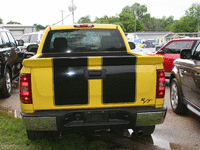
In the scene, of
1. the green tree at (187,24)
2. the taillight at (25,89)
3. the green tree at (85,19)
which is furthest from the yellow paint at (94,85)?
the green tree at (85,19)

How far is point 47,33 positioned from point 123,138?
2535mm

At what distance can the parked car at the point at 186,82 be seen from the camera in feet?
14.4

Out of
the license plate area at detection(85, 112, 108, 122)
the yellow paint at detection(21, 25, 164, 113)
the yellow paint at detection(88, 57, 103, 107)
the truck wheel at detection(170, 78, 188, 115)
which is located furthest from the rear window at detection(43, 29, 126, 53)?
the license plate area at detection(85, 112, 108, 122)

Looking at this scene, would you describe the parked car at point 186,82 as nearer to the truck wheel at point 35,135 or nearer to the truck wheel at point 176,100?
the truck wheel at point 176,100

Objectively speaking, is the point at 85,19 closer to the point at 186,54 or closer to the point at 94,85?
the point at 186,54

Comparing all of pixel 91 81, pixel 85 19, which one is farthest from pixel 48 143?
pixel 85 19

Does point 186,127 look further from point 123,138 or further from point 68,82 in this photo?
point 68,82

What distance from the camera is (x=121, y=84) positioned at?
3160 mm

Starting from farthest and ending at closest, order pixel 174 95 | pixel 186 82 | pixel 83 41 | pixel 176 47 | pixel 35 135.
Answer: pixel 176 47, pixel 174 95, pixel 83 41, pixel 186 82, pixel 35 135

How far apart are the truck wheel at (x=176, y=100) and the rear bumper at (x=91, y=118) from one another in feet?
7.64

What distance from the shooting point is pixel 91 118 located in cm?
318

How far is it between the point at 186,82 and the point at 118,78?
2273mm

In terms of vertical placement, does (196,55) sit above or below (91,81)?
above

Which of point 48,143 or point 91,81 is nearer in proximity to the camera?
point 91,81
